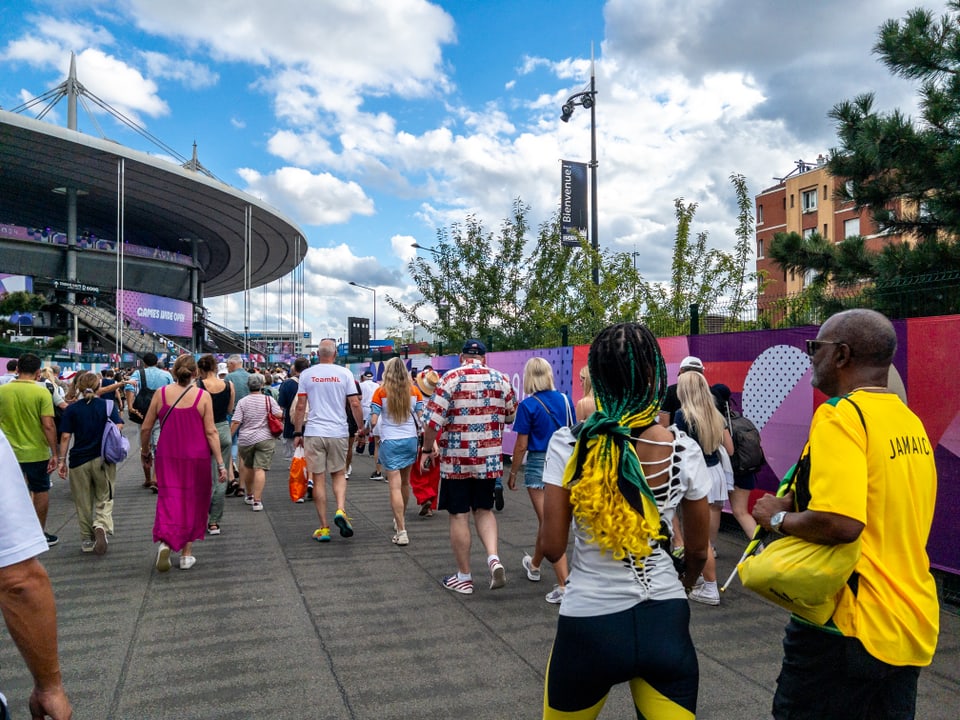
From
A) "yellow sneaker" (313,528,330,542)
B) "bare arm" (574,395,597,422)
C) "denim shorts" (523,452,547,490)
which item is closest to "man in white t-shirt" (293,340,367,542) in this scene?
"yellow sneaker" (313,528,330,542)

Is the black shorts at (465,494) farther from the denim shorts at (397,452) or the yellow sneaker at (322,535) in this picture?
the yellow sneaker at (322,535)

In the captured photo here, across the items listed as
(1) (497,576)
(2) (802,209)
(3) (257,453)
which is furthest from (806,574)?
(2) (802,209)

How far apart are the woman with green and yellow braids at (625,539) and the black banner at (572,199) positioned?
14753mm

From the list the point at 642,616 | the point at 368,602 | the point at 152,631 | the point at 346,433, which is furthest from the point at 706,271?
the point at 642,616

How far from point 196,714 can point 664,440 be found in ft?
9.02

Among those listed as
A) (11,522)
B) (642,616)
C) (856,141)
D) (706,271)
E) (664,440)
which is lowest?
(642,616)

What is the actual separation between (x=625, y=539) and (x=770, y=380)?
218 inches

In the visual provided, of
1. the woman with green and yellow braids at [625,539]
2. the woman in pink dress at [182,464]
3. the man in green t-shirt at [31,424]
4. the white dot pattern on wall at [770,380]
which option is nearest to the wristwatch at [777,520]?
the woman with green and yellow braids at [625,539]

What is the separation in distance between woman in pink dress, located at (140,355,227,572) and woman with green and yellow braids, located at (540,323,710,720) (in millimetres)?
4716

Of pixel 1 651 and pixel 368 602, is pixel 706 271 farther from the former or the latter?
pixel 1 651

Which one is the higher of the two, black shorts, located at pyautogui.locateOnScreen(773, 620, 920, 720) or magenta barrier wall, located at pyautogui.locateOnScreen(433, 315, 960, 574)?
magenta barrier wall, located at pyautogui.locateOnScreen(433, 315, 960, 574)

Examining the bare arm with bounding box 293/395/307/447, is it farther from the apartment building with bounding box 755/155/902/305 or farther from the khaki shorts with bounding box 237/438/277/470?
the apartment building with bounding box 755/155/902/305

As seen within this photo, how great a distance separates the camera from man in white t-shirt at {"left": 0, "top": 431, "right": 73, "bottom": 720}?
200cm

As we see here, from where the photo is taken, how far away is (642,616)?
81.3 inches
